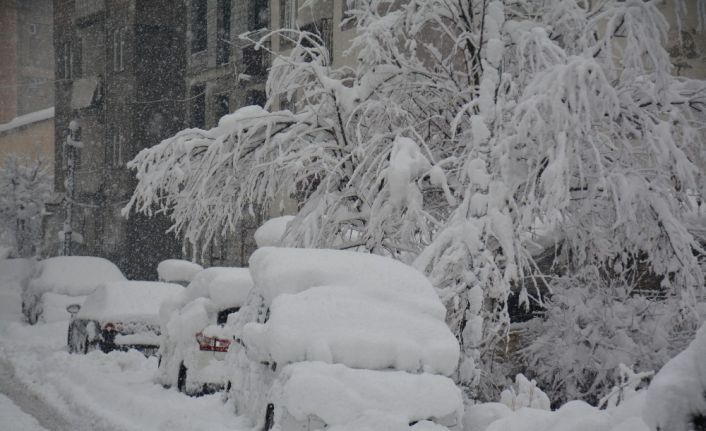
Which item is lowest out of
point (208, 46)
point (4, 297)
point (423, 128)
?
point (4, 297)

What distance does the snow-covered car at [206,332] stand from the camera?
377 inches

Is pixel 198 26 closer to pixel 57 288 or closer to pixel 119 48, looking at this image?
pixel 119 48

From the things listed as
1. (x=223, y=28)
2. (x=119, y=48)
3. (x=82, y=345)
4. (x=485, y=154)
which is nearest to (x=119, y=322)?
(x=82, y=345)

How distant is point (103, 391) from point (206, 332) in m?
1.73

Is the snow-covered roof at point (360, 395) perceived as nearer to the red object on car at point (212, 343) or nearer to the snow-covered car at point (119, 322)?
the red object on car at point (212, 343)

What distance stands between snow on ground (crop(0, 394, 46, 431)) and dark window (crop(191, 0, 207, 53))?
2546 cm

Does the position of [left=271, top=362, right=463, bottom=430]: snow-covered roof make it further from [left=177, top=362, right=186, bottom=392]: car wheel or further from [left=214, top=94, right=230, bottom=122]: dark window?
[left=214, top=94, right=230, bottom=122]: dark window

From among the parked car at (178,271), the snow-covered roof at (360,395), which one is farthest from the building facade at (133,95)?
the snow-covered roof at (360,395)


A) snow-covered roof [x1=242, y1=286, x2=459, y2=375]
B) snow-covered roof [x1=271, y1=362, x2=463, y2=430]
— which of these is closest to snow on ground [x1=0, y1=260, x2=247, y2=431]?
snow-covered roof [x1=242, y1=286, x2=459, y2=375]

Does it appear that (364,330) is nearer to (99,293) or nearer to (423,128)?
(423,128)

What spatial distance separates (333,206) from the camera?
33.8 feet

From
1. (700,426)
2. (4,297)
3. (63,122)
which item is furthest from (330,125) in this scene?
(63,122)

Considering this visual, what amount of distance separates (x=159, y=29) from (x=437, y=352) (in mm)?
32671

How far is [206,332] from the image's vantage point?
953 centimetres
